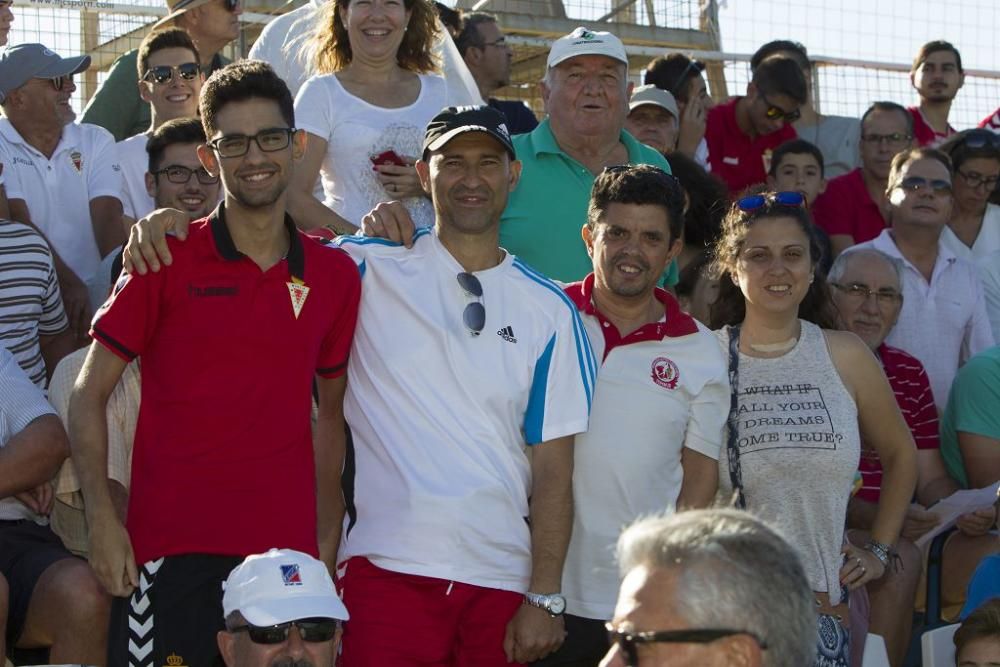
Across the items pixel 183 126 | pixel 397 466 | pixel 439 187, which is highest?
pixel 183 126

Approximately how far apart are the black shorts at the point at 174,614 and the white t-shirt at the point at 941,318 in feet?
13.2

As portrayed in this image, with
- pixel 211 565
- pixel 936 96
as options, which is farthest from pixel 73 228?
pixel 936 96

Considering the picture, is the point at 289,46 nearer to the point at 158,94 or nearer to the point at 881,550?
the point at 158,94

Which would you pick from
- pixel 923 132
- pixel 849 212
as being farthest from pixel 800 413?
pixel 923 132

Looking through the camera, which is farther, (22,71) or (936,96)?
(936,96)

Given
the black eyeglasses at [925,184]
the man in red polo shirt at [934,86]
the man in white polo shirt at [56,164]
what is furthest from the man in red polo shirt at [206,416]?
the man in red polo shirt at [934,86]

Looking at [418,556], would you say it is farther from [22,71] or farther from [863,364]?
[22,71]

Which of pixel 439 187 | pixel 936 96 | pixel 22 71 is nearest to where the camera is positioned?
pixel 439 187

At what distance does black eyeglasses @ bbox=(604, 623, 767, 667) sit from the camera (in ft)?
9.07

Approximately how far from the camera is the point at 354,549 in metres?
4.56

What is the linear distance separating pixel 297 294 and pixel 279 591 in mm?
949

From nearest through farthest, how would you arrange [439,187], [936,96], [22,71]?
[439,187], [22,71], [936,96]

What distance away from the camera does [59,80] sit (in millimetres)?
6766

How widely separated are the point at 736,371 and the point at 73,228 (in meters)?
3.29
